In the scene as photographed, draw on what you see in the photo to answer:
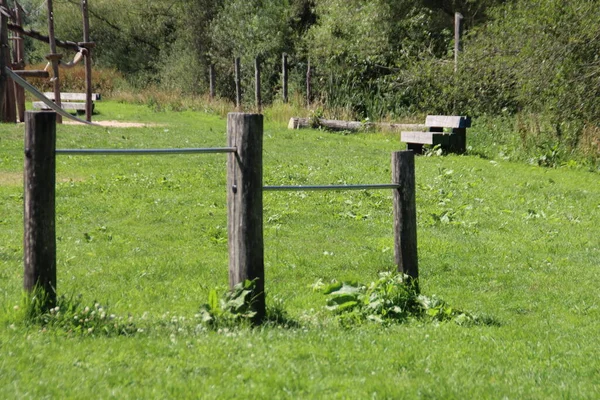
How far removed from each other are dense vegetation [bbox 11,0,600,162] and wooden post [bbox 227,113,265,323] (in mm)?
12297

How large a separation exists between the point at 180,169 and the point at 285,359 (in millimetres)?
11399

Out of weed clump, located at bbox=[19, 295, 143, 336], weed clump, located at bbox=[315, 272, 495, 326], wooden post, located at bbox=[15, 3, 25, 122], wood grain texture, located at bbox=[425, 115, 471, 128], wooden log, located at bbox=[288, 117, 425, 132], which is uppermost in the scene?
wooden post, located at bbox=[15, 3, 25, 122]

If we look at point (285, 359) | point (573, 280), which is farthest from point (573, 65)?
point (285, 359)

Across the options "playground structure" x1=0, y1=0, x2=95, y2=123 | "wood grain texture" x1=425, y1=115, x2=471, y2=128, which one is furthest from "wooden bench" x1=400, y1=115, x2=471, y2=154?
"playground structure" x1=0, y1=0, x2=95, y2=123

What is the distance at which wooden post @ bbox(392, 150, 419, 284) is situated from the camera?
6.95 m

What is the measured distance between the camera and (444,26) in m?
32.9

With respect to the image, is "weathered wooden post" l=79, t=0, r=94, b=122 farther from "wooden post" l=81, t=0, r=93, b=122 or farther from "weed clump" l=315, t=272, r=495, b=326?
"weed clump" l=315, t=272, r=495, b=326

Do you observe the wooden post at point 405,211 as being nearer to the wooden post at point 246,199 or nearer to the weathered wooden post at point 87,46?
the wooden post at point 246,199

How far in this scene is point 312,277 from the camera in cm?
865

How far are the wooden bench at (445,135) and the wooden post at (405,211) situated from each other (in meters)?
12.9

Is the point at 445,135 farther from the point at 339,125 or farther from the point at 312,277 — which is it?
the point at 312,277

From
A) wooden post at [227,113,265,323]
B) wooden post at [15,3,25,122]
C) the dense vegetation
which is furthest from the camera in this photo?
→ wooden post at [15,3,25,122]

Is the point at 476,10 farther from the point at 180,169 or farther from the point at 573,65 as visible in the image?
the point at 180,169

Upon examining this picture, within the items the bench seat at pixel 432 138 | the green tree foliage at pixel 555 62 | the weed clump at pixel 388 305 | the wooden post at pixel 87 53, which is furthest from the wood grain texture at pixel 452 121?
the weed clump at pixel 388 305
